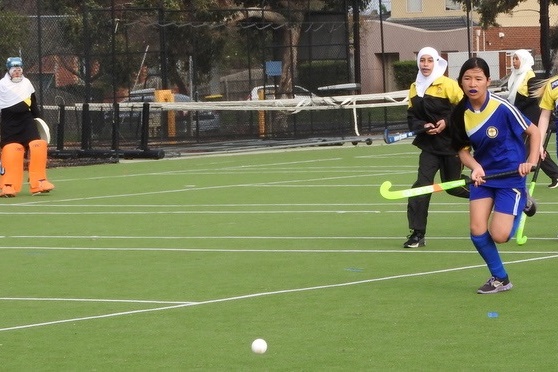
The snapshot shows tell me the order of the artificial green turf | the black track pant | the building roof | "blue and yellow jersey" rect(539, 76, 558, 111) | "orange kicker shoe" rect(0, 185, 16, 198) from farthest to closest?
the building roof
"orange kicker shoe" rect(0, 185, 16, 198)
the black track pant
"blue and yellow jersey" rect(539, 76, 558, 111)
the artificial green turf

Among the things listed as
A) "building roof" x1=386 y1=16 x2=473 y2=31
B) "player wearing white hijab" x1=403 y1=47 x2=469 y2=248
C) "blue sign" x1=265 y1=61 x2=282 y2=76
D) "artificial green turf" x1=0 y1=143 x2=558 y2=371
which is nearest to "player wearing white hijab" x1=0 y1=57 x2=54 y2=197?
"artificial green turf" x1=0 y1=143 x2=558 y2=371

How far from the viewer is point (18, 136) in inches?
777

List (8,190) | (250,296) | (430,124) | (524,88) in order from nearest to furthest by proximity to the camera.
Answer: (250,296) < (430,124) < (524,88) < (8,190)

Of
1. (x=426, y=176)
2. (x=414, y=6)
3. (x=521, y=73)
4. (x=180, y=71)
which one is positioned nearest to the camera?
(x=426, y=176)

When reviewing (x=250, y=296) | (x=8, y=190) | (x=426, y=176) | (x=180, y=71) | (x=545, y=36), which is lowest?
(x=250, y=296)

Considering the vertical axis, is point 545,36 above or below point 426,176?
above

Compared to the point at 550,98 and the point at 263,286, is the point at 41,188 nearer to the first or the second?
the point at 263,286

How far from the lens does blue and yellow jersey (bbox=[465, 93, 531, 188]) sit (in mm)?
9695

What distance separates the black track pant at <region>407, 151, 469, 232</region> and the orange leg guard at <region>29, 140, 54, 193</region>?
27.6 ft

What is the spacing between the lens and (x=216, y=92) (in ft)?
106

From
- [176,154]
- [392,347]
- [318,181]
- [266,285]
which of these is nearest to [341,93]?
[176,154]

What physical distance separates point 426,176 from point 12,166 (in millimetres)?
8734

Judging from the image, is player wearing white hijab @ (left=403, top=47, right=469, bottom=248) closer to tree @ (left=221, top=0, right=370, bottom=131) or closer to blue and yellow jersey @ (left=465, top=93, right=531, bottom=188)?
blue and yellow jersey @ (left=465, top=93, right=531, bottom=188)

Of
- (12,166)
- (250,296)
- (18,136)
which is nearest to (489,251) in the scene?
(250,296)
